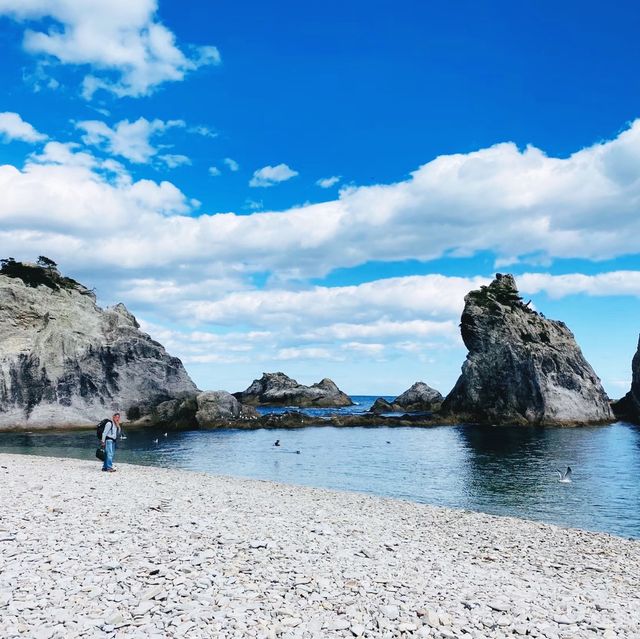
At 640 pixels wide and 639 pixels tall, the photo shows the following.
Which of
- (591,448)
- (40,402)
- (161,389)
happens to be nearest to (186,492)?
(591,448)

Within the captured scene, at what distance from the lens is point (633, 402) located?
94938mm

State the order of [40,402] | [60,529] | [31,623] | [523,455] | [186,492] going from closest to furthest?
1. [31,623]
2. [60,529]
3. [186,492]
4. [523,455]
5. [40,402]

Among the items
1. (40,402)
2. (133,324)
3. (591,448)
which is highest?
(133,324)

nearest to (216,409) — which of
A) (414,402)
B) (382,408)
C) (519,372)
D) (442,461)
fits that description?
(442,461)

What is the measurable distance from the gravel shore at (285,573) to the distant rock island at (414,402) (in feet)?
322

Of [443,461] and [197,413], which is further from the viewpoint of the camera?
[197,413]

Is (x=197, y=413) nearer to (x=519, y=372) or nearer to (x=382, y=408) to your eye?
(x=519, y=372)

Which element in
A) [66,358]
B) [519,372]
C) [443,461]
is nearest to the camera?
[443,461]

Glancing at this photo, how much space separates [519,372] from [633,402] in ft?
94.4

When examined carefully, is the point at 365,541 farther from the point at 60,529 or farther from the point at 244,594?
the point at 60,529

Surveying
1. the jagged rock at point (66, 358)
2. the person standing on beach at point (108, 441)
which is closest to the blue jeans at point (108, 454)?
the person standing on beach at point (108, 441)

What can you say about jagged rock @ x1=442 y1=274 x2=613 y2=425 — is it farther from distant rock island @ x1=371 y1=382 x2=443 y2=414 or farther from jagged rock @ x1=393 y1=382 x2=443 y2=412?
jagged rock @ x1=393 y1=382 x2=443 y2=412

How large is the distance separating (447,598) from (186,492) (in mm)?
14958

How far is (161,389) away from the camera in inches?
3125
